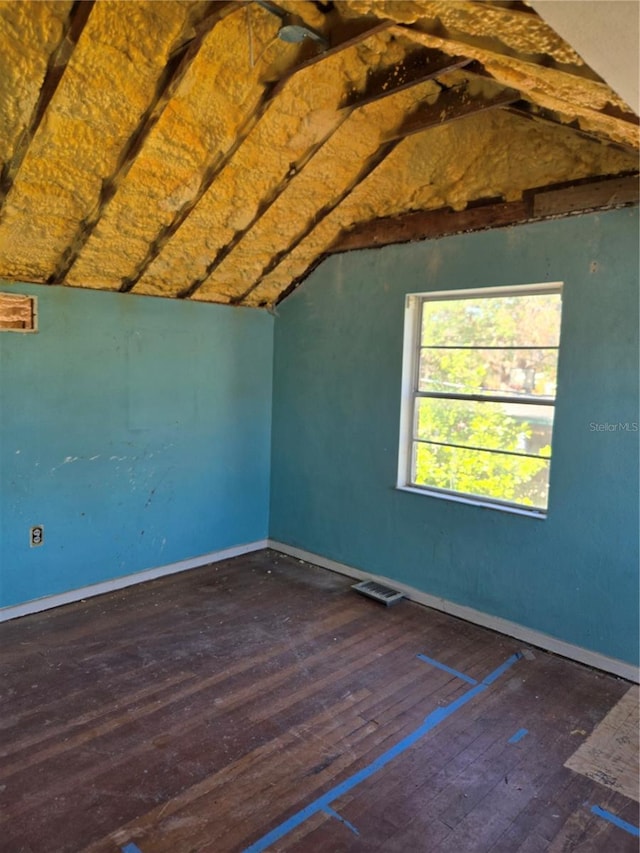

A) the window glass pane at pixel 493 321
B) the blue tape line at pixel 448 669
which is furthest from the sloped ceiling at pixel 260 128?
the blue tape line at pixel 448 669

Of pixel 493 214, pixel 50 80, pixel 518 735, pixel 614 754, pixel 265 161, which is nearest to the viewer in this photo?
pixel 50 80

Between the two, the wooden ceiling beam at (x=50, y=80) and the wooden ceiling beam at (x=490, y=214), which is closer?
the wooden ceiling beam at (x=50, y=80)

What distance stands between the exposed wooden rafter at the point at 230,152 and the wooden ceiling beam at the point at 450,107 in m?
0.77

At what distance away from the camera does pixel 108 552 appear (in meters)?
4.12

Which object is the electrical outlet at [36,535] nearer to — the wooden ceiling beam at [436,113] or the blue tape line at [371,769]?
the blue tape line at [371,769]

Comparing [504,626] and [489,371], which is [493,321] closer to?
[489,371]

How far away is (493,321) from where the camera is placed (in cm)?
371

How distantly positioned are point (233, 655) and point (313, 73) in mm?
3200

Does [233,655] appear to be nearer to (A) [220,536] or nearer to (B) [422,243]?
(A) [220,536]

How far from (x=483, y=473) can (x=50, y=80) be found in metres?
3.24

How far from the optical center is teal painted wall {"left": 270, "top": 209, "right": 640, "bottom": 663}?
3.12 meters

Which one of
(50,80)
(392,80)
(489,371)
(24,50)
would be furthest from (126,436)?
(392,80)

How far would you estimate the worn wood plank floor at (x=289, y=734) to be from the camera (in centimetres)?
208

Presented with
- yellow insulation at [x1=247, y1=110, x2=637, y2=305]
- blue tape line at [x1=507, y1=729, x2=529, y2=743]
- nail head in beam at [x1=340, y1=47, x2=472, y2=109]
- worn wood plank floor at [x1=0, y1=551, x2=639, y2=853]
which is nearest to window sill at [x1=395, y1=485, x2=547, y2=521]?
worn wood plank floor at [x1=0, y1=551, x2=639, y2=853]
